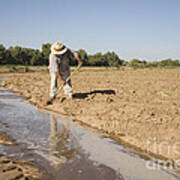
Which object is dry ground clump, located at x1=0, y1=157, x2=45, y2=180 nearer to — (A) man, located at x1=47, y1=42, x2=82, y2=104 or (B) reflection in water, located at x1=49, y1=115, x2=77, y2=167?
(B) reflection in water, located at x1=49, y1=115, x2=77, y2=167

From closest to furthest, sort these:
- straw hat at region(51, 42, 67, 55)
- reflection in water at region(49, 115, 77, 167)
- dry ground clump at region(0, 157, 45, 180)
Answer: dry ground clump at region(0, 157, 45, 180) < reflection in water at region(49, 115, 77, 167) < straw hat at region(51, 42, 67, 55)

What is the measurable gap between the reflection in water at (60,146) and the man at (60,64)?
225 cm

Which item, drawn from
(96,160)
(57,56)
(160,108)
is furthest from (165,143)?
(57,56)

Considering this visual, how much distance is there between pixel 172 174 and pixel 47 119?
3360mm

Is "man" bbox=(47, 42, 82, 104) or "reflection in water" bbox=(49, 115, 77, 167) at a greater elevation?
"man" bbox=(47, 42, 82, 104)

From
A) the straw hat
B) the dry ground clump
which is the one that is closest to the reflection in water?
the dry ground clump

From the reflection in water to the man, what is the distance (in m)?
2.25

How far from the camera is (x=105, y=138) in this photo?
423cm

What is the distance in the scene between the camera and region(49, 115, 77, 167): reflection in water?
3.26 metres

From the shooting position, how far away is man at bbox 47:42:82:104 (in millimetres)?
6863

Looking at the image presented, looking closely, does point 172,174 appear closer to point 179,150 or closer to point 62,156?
point 179,150

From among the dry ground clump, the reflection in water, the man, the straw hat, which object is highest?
the straw hat

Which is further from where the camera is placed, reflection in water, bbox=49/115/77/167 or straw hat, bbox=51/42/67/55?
straw hat, bbox=51/42/67/55

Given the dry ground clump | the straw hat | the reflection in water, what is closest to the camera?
the dry ground clump
